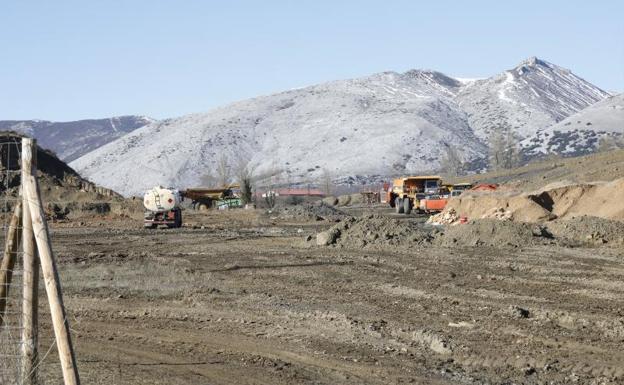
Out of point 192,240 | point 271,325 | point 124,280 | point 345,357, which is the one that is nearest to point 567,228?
point 192,240

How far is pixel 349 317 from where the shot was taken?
16.3 meters

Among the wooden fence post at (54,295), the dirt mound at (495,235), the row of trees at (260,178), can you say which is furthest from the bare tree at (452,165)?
the wooden fence post at (54,295)

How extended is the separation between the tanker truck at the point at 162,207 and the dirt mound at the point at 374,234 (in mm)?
16154

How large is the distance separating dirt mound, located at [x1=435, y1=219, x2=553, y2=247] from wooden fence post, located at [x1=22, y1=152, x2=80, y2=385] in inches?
957

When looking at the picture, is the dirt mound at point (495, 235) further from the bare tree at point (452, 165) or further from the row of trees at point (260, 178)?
the bare tree at point (452, 165)

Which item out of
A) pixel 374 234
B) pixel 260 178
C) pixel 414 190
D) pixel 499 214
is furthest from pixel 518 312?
pixel 260 178

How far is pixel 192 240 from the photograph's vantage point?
3850cm

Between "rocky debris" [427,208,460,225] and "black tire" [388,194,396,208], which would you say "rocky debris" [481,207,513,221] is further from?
"black tire" [388,194,396,208]

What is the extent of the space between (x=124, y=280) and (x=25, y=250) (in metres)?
13.9

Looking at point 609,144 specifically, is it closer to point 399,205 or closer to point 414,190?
point 399,205

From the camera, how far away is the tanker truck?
158 ft

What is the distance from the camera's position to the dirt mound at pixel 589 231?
31281 mm

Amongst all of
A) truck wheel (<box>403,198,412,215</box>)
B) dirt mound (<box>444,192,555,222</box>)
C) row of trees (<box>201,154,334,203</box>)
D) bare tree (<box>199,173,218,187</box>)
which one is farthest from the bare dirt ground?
bare tree (<box>199,173,218,187</box>)

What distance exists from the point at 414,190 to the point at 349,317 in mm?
46220
